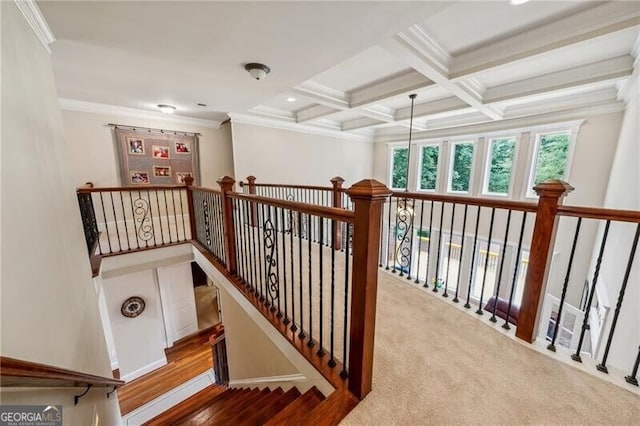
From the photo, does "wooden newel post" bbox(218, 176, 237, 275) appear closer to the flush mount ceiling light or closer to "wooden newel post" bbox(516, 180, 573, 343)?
the flush mount ceiling light

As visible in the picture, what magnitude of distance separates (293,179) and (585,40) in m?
4.73

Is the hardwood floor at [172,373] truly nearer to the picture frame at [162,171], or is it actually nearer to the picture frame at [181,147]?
the picture frame at [162,171]

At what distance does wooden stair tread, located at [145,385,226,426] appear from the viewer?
11.2 feet

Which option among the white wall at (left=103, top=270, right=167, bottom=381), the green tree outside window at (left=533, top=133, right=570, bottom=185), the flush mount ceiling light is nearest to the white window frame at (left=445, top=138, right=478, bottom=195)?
the green tree outside window at (left=533, top=133, right=570, bottom=185)

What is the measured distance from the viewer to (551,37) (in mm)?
2172

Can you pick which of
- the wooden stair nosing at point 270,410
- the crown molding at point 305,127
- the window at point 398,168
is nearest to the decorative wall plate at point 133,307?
the wooden stair nosing at point 270,410

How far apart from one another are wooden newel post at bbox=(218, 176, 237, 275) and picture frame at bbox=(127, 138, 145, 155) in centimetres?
288

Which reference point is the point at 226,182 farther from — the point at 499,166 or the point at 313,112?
the point at 499,166

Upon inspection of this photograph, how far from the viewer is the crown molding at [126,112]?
11.8 ft

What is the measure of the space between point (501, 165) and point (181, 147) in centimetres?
675

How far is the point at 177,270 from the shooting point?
16.2 feet

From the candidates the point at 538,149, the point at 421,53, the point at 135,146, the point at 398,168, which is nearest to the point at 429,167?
the point at 398,168

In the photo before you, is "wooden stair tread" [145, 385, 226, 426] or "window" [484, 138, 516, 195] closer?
"wooden stair tread" [145, 385, 226, 426]

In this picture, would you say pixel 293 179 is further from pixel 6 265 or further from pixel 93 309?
pixel 6 265
